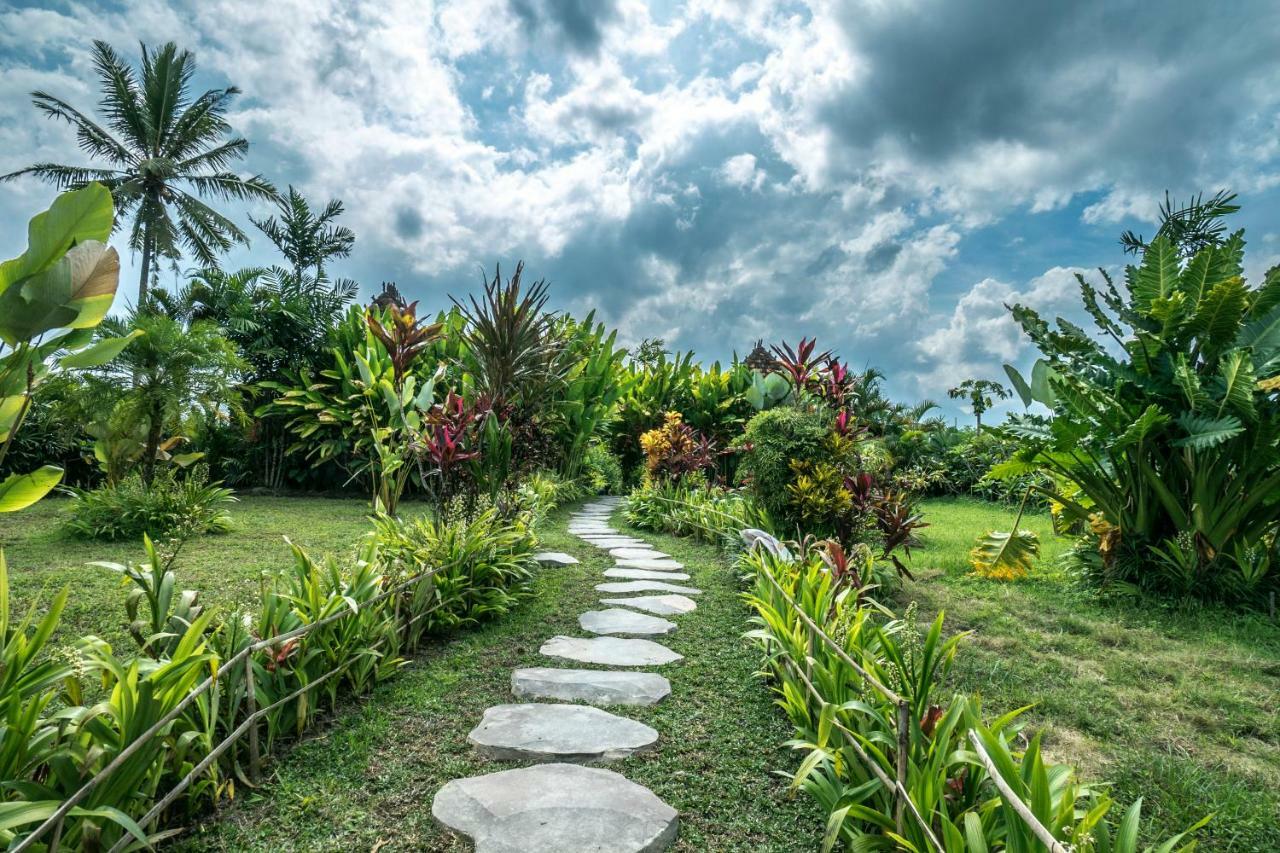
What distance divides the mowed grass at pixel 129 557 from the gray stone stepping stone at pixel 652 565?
76.2 inches

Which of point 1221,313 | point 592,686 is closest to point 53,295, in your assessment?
point 592,686

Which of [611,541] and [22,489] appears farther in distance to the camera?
[611,541]

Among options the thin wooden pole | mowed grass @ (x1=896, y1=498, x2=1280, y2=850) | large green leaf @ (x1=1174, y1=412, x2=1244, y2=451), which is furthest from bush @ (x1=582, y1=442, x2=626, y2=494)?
the thin wooden pole

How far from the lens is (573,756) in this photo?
188 centimetres

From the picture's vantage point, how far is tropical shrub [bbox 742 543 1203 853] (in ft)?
3.81

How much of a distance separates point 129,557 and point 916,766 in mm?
5317

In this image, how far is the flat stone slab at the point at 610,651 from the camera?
271 cm

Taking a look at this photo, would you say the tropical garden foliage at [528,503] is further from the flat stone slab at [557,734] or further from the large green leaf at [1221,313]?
the flat stone slab at [557,734]

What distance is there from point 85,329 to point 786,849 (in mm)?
2118

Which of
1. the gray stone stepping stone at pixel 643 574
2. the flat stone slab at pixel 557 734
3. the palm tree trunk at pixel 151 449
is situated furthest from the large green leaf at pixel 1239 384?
the palm tree trunk at pixel 151 449

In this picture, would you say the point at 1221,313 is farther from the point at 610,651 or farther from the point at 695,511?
the point at 610,651

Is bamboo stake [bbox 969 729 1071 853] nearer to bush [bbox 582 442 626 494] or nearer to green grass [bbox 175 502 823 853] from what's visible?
green grass [bbox 175 502 823 853]

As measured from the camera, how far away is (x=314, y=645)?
2127mm

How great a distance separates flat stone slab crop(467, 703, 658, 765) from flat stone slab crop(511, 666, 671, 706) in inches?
4.4
